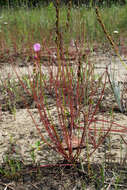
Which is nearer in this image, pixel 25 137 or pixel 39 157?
pixel 39 157

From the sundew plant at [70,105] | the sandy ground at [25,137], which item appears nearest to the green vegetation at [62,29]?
the sundew plant at [70,105]

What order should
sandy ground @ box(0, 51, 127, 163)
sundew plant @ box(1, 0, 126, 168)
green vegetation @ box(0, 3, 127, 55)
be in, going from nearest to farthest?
sundew plant @ box(1, 0, 126, 168) → sandy ground @ box(0, 51, 127, 163) → green vegetation @ box(0, 3, 127, 55)

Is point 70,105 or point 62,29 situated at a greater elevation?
point 62,29

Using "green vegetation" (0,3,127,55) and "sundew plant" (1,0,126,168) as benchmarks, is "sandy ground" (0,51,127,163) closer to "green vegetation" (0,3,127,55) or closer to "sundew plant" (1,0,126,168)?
"sundew plant" (1,0,126,168)

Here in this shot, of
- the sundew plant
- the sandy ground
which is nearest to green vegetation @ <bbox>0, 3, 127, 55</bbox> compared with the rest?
the sundew plant

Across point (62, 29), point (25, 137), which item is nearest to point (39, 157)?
point (25, 137)

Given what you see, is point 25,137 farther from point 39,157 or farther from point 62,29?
point 62,29

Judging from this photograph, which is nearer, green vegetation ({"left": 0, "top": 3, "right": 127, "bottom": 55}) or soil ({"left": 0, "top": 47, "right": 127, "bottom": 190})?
soil ({"left": 0, "top": 47, "right": 127, "bottom": 190})

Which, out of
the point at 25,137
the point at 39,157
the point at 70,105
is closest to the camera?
the point at 70,105

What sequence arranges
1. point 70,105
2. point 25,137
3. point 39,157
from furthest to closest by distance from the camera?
point 25,137
point 39,157
point 70,105

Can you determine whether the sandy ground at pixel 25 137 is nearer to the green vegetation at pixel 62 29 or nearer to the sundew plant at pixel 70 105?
the sundew plant at pixel 70 105

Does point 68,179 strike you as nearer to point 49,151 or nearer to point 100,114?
point 49,151

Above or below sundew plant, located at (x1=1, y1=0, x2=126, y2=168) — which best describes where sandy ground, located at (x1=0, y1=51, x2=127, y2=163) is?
below

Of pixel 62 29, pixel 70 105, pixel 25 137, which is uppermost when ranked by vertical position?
pixel 62 29
